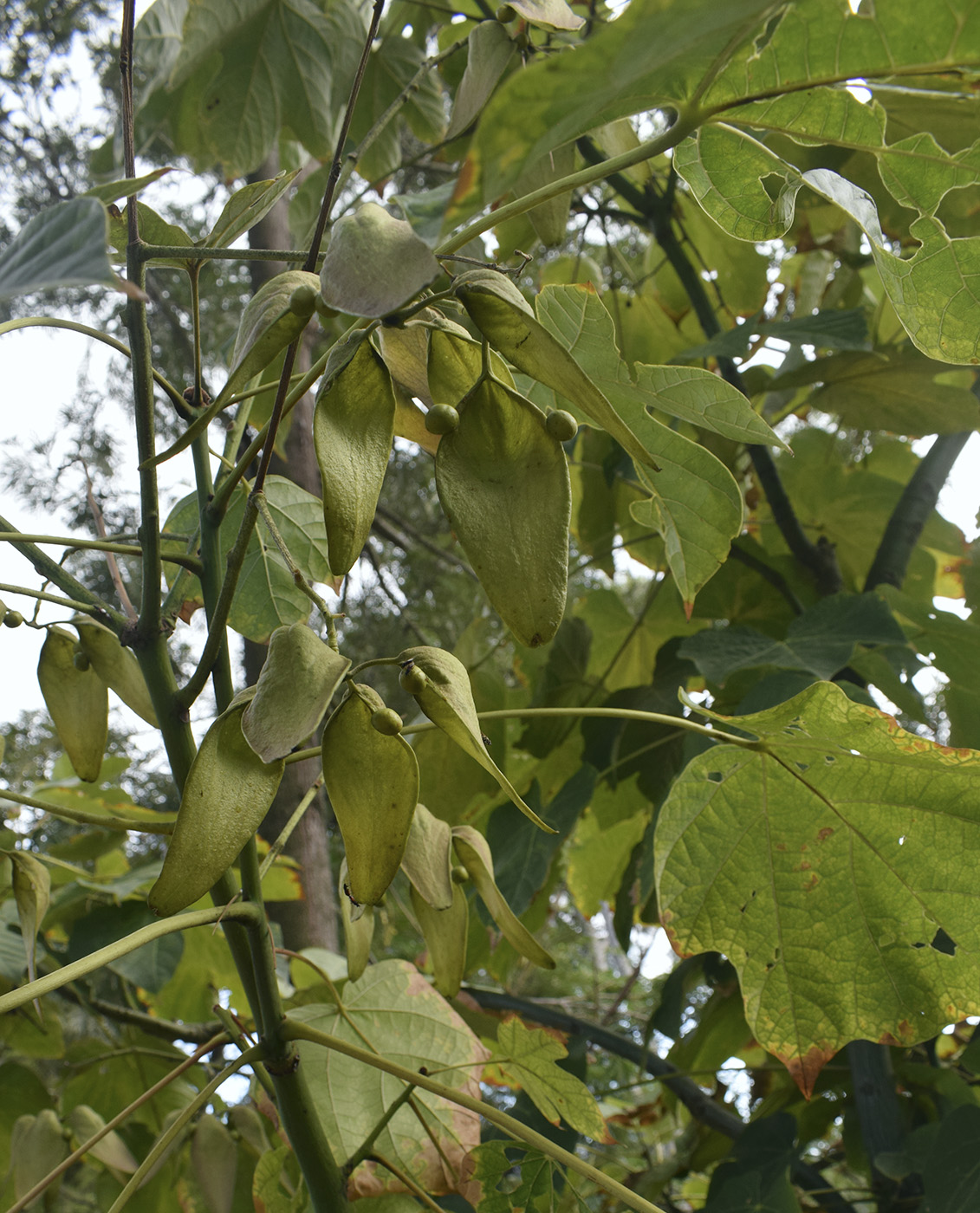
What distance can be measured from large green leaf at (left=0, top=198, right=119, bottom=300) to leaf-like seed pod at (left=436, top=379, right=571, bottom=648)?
10cm

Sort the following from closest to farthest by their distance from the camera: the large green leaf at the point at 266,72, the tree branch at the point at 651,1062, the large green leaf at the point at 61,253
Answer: the large green leaf at the point at 61,253, the tree branch at the point at 651,1062, the large green leaf at the point at 266,72

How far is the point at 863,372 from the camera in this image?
2.56 feet

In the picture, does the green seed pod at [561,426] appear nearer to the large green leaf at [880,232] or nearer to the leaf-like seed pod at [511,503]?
the leaf-like seed pod at [511,503]

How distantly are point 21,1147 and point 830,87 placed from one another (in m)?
0.66

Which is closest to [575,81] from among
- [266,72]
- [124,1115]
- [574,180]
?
[574,180]

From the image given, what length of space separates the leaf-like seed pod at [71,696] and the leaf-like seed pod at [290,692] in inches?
7.1

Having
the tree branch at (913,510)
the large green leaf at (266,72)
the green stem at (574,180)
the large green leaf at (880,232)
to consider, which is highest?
the large green leaf at (266,72)

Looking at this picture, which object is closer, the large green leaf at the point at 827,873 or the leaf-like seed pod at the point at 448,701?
the leaf-like seed pod at the point at 448,701

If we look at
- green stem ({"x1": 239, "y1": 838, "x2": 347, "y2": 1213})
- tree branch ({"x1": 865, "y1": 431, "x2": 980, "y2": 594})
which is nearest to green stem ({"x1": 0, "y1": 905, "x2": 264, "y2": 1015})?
green stem ({"x1": 239, "y1": 838, "x2": 347, "y2": 1213})

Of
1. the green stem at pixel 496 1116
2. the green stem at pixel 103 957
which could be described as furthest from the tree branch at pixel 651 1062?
the green stem at pixel 103 957

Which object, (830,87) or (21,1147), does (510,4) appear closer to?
(830,87)

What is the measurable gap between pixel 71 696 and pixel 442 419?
0.24 metres

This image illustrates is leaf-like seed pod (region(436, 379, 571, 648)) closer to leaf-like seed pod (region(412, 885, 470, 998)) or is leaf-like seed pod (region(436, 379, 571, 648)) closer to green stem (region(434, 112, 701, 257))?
green stem (region(434, 112, 701, 257))

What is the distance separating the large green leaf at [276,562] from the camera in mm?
512
